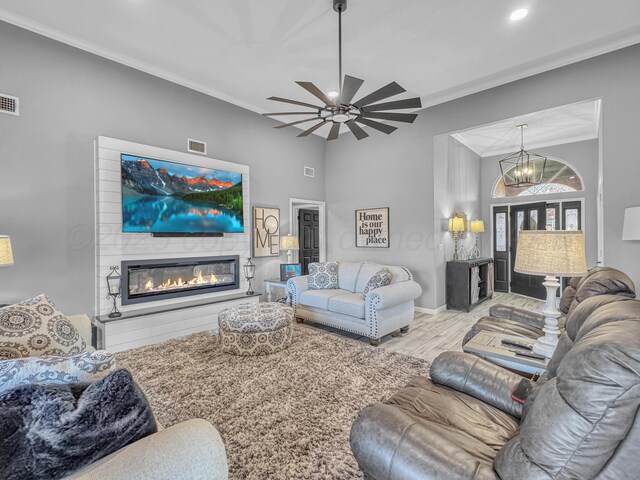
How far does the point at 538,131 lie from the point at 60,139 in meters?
7.61

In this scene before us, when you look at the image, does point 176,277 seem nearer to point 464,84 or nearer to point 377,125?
point 377,125

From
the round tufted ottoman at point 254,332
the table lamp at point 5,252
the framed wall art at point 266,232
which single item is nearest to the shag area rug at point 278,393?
the round tufted ottoman at point 254,332

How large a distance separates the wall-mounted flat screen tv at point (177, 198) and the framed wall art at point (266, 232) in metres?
0.40

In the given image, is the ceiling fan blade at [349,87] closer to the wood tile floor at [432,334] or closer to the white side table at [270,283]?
the wood tile floor at [432,334]

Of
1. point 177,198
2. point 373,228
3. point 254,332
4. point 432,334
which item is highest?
point 177,198

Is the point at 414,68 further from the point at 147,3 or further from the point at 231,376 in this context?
the point at 231,376

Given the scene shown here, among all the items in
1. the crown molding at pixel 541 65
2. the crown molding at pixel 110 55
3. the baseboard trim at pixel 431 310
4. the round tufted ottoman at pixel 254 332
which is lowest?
the baseboard trim at pixel 431 310

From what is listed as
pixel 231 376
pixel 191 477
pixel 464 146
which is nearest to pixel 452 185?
Answer: pixel 464 146

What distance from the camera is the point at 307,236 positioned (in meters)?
7.66

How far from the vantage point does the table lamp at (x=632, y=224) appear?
2932mm

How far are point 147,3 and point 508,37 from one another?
3762 mm

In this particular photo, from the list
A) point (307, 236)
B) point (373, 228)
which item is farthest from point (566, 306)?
point (307, 236)

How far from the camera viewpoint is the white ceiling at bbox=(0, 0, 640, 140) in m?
2.92

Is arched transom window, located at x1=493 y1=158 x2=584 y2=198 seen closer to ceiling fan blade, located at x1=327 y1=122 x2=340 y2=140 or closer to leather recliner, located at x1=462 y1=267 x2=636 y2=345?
leather recliner, located at x1=462 y1=267 x2=636 y2=345
